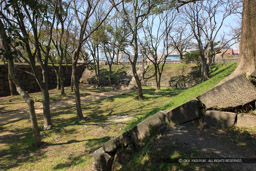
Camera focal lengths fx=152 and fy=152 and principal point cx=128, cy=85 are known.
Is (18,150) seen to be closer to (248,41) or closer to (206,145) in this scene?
(206,145)

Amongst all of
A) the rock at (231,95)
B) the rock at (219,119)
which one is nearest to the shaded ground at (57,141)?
the rock at (219,119)

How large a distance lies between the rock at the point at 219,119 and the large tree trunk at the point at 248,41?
4.50 feet

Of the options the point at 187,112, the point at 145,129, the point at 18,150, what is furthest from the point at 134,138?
the point at 18,150

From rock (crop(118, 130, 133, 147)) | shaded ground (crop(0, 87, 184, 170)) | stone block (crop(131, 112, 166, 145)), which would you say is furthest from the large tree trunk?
shaded ground (crop(0, 87, 184, 170))

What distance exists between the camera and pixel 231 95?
3436 millimetres

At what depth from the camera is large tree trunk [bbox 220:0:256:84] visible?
3862 mm

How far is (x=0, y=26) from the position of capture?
187 inches

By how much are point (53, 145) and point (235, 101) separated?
6.19 meters

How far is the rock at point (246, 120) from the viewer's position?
3049mm

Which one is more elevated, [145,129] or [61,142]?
[145,129]

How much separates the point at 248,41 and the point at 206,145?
306cm

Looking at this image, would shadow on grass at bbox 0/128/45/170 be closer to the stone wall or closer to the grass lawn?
the grass lawn

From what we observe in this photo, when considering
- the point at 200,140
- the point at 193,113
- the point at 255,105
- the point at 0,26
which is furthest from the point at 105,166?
the point at 0,26

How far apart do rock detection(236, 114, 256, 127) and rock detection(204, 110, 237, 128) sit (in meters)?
0.09
